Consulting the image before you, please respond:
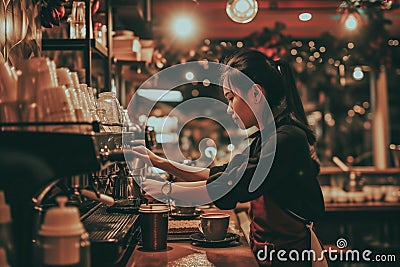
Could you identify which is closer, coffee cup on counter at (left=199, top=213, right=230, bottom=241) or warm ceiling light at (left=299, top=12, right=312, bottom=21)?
coffee cup on counter at (left=199, top=213, right=230, bottom=241)

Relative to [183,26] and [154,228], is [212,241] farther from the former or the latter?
[183,26]

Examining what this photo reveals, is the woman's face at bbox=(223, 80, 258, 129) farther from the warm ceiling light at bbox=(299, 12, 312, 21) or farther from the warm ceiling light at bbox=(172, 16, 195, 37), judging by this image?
the warm ceiling light at bbox=(299, 12, 312, 21)

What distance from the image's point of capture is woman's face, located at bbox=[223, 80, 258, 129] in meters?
2.41

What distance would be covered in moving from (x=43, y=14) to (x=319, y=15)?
4887mm

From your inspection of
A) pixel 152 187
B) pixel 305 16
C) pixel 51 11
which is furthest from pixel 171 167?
pixel 305 16

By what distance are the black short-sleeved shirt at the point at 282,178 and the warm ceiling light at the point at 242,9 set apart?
1845 millimetres

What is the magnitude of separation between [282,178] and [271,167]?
0.07 m

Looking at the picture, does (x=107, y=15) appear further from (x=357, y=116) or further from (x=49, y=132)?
(x=357, y=116)

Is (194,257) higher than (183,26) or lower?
lower

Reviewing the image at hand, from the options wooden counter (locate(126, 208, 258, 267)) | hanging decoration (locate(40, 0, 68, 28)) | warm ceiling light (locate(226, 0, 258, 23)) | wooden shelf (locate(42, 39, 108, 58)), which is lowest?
wooden counter (locate(126, 208, 258, 267))

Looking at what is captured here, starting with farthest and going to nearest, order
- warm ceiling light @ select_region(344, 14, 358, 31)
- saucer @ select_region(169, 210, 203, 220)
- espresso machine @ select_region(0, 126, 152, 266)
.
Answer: warm ceiling light @ select_region(344, 14, 358, 31) < saucer @ select_region(169, 210, 203, 220) < espresso machine @ select_region(0, 126, 152, 266)

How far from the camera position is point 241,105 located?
242 centimetres

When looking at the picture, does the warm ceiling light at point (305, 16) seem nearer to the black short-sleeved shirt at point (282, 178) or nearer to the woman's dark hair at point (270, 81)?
the woman's dark hair at point (270, 81)

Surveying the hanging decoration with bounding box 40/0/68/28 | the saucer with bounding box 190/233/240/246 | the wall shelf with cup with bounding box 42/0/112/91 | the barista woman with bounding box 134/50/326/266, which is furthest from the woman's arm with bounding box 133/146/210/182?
the hanging decoration with bounding box 40/0/68/28
